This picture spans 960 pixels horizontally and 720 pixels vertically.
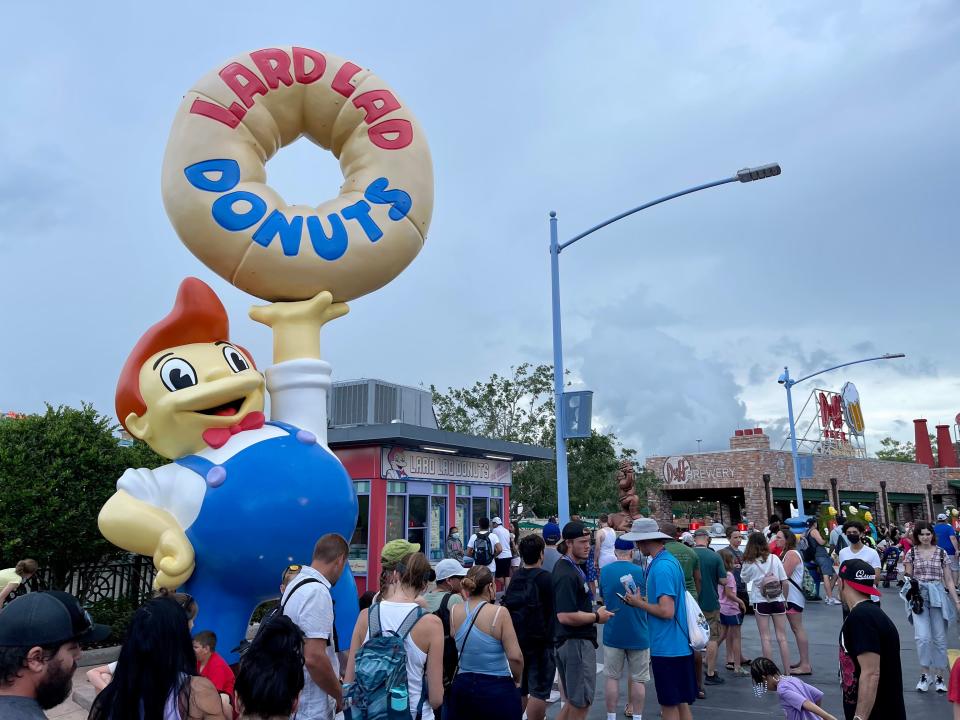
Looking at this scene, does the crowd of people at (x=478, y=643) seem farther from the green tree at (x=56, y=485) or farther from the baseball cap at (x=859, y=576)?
the green tree at (x=56, y=485)

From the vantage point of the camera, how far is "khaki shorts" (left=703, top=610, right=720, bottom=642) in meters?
7.68

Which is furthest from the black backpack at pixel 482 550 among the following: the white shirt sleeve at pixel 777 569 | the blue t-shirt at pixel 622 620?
the blue t-shirt at pixel 622 620

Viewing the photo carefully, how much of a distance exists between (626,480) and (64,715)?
7.46m

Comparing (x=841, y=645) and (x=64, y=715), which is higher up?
(x=841, y=645)

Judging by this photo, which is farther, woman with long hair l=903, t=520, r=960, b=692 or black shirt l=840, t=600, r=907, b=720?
woman with long hair l=903, t=520, r=960, b=692

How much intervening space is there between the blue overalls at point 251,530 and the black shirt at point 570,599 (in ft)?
5.68

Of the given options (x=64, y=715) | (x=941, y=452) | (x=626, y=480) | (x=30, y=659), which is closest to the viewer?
(x=30, y=659)

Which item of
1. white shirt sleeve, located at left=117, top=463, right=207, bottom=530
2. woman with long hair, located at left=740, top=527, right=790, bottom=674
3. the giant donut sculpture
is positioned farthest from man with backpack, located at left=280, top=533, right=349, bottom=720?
woman with long hair, located at left=740, top=527, right=790, bottom=674

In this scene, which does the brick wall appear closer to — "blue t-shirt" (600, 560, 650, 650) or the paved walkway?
the paved walkway

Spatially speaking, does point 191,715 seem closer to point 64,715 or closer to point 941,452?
point 64,715

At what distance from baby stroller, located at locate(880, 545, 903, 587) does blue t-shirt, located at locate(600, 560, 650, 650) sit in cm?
1282

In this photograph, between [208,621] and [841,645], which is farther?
[208,621]

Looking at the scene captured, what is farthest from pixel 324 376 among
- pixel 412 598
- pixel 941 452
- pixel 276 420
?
pixel 941 452

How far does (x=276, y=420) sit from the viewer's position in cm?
668
